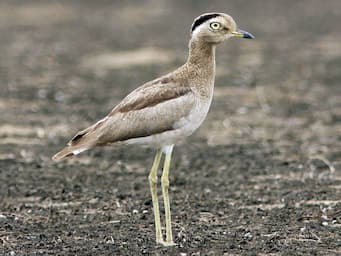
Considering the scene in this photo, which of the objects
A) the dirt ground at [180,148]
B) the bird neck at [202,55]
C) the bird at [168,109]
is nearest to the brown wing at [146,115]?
the bird at [168,109]

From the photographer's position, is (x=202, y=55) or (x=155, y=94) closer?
(x=155, y=94)

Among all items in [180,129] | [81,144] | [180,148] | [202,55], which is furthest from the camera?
[180,148]

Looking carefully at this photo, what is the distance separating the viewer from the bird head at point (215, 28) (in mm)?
6613

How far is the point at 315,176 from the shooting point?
887cm

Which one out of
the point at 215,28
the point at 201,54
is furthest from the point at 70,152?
the point at 215,28

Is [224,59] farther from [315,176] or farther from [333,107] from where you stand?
[315,176]

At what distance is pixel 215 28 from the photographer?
662 centimetres

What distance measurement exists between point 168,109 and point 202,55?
52 cm

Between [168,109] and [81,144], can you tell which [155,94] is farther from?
[81,144]

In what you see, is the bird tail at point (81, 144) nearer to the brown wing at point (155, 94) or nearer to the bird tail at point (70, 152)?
the bird tail at point (70, 152)

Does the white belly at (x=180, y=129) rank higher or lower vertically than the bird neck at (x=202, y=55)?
lower

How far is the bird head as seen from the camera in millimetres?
6613

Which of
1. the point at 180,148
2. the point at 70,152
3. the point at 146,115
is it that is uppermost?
the point at 146,115

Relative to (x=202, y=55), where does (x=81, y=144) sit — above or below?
below
